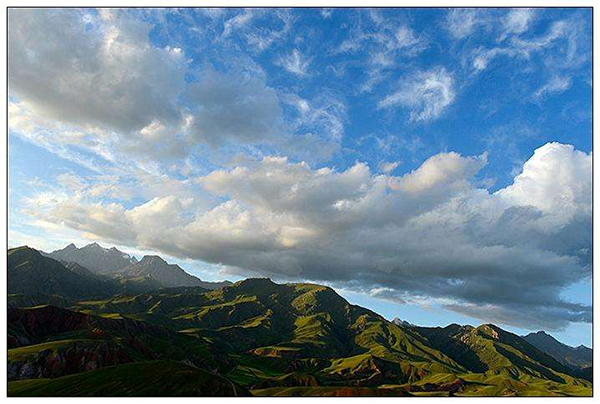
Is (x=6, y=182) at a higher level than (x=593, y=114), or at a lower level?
lower

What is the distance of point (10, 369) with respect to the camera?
193 metres

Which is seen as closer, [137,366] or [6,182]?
[6,182]

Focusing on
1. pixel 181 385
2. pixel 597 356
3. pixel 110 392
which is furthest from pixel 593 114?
pixel 110 392

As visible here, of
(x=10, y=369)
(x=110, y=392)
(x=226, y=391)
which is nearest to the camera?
(x=110, y=392)

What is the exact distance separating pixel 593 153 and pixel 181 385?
13394 centimetres

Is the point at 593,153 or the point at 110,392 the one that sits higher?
the point at 593,153

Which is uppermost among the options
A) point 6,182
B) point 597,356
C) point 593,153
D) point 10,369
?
point 593,153

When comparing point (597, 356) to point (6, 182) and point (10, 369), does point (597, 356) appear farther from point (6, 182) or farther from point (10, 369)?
point (10, 369)
